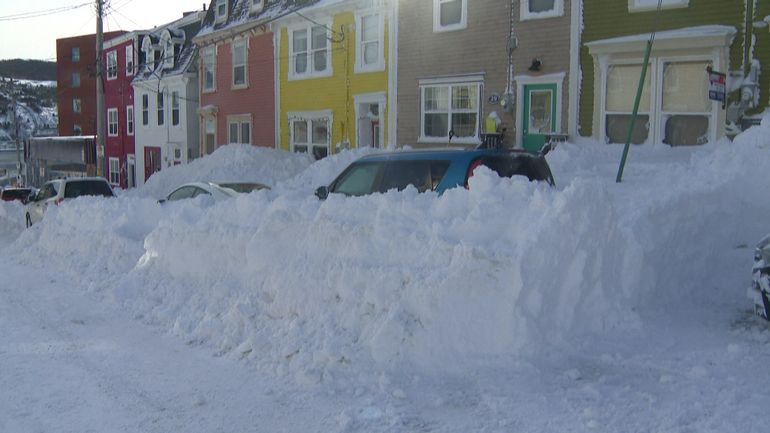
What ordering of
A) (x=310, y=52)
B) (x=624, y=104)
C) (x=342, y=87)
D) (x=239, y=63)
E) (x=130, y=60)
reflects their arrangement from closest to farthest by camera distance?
(x=624, y=104), (x=342, y=87), (x=310, y=52), (x=239, y=63), (x=130, y=60)

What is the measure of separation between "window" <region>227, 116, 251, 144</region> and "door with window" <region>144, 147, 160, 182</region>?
9.38 m

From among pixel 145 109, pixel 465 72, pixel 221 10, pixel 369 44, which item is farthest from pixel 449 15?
pixel 145 109

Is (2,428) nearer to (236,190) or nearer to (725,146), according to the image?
(236,190)

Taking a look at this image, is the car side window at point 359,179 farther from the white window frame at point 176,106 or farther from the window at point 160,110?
the window at point 160,110

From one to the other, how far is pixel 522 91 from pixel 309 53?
31.8ft

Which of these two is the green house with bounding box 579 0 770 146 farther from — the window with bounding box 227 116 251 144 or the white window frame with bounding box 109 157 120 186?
the white window frame with bounding box 109 157 120 186

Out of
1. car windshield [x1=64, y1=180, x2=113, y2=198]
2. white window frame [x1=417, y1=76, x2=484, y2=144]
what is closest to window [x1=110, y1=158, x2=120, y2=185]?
car windshield [x1=64, y1=180, x2=113, y2=198]

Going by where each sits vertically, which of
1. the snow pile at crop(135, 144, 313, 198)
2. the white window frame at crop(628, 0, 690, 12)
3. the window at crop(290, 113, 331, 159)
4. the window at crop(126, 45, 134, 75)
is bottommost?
the snow pile at crop(135, 144, 313, 198)

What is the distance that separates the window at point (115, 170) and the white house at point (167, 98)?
3204 mm

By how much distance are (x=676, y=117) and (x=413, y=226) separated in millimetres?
10571

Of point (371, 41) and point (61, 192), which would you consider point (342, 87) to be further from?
point (61, 192)

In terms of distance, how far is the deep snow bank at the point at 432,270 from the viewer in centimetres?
627

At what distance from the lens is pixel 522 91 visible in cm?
1825

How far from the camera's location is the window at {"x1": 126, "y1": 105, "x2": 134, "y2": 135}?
139 ft
